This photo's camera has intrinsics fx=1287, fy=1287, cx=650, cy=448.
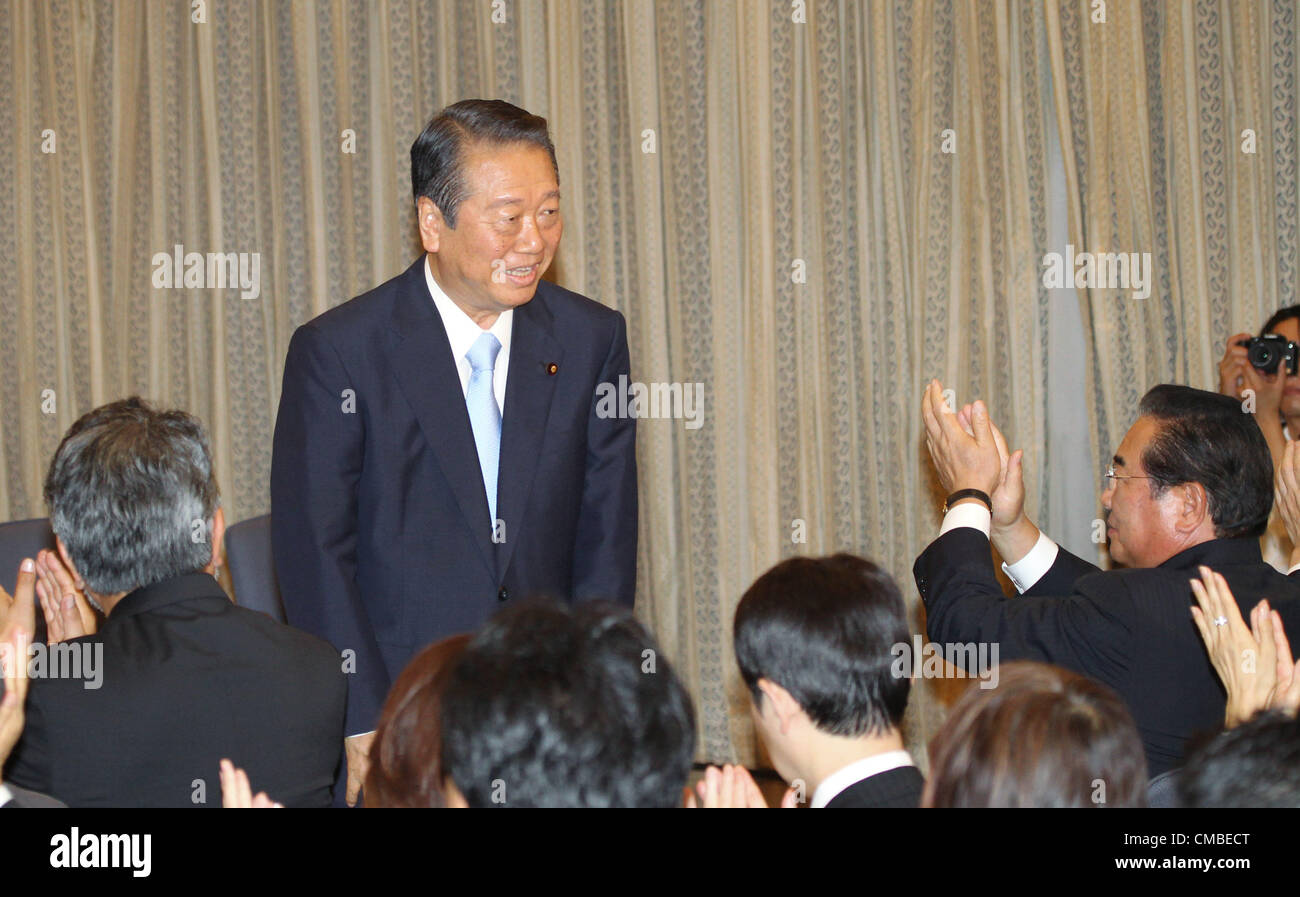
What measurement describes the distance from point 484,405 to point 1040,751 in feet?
4.79

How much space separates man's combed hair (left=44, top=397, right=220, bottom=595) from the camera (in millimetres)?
1685

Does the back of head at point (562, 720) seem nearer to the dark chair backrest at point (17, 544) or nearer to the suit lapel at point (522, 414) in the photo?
the suit lapel at point (522, 414)

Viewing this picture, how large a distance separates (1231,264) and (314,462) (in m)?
2.65

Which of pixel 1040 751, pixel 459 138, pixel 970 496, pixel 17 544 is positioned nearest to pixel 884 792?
pixel 1040 751

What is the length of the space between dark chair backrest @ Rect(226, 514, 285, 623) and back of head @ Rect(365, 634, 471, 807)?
154 centimetres

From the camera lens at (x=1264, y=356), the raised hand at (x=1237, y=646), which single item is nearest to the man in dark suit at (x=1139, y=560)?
the raised hand at (x=1237, y=646)

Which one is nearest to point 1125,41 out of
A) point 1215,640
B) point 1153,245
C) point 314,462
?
point 1153,245

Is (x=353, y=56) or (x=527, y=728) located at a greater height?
(x=353, y=56)

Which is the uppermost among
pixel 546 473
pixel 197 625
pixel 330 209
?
pixel 330 209

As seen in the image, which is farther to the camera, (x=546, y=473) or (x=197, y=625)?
(x=546, y=473)

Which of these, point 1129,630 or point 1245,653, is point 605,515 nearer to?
point 1129,630

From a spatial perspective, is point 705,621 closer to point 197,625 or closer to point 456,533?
point 456,533

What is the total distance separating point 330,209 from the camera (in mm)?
3855

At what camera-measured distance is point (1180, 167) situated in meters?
3.58
